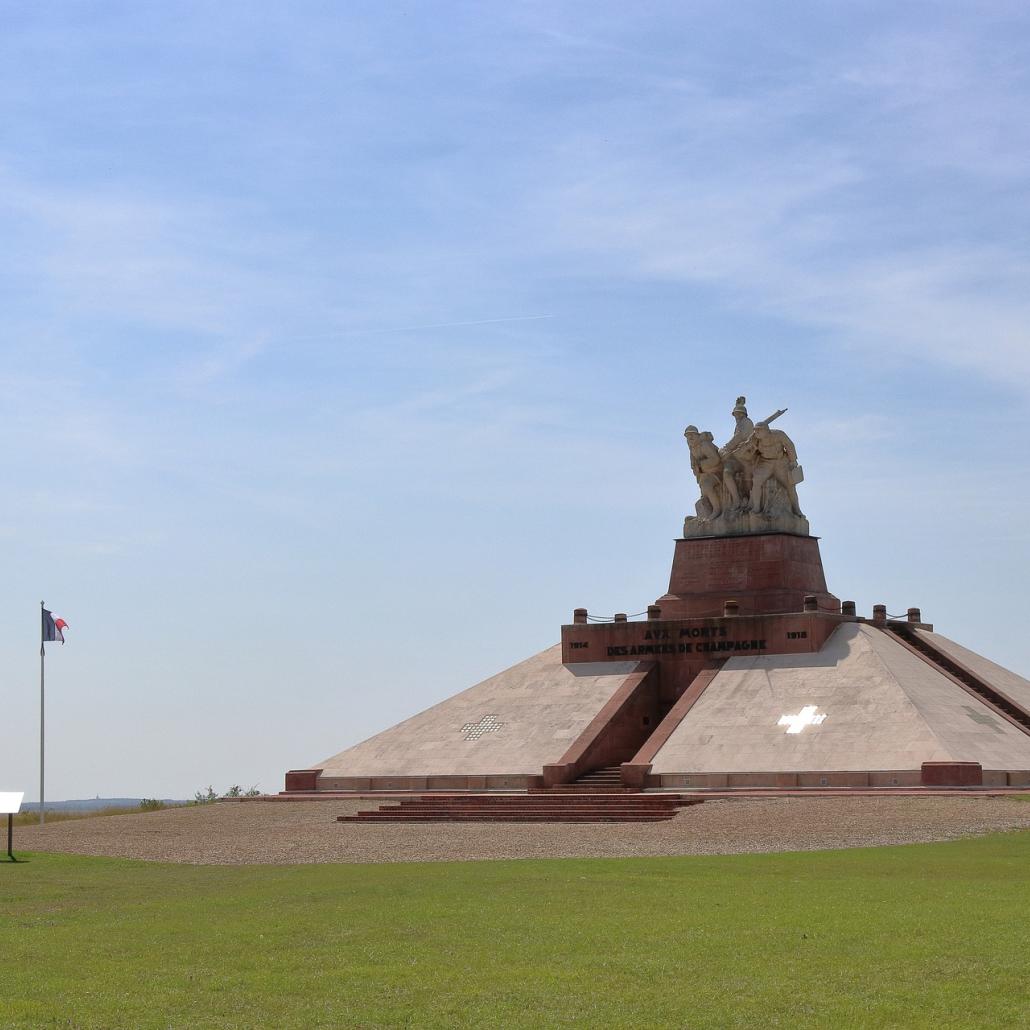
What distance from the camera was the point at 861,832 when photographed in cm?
2619

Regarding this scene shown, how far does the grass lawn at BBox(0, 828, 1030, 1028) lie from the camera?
11547 mm

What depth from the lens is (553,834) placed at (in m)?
28.7

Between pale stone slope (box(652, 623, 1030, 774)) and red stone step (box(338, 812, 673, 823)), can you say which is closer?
red stone step (box(338, 812, 673, 823))

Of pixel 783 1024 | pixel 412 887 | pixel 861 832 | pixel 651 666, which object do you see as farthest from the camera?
pixel 651 666

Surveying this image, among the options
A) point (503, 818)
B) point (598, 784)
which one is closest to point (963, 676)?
point (598, 784)

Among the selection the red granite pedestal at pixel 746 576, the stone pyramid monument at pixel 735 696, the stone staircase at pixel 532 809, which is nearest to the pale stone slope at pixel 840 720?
the stone pyramid monument at pixel 735 696

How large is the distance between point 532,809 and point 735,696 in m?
7.98

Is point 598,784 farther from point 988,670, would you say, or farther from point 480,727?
point 988,670

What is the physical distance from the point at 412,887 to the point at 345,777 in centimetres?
2181

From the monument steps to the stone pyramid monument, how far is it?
2.1 inches

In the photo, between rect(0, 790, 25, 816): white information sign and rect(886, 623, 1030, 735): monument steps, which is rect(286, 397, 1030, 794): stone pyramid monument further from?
rect(0, 790, 25, 816): white information sign

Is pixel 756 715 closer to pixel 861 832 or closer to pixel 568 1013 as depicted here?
pixel 861 832

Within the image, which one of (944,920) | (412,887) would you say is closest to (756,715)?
(412,887)

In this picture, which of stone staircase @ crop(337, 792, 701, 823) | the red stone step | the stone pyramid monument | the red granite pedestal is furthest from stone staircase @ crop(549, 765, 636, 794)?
the red granite pedestal
